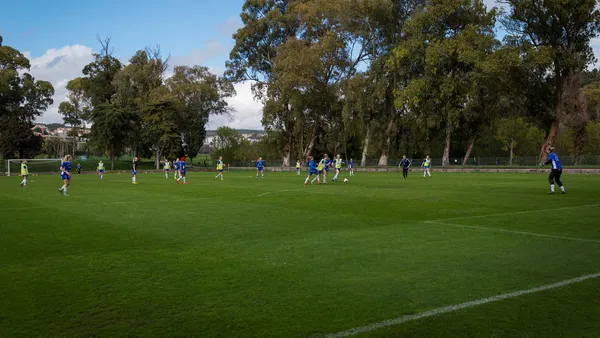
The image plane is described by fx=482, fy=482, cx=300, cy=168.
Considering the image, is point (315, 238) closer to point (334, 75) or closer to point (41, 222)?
point (41, 222)

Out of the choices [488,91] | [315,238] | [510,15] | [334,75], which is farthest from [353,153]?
[315,238]

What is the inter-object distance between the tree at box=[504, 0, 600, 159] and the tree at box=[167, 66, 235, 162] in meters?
46.9

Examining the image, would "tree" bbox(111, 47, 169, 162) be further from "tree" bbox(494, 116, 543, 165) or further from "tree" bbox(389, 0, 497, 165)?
"tree" bbox(494, 116, 543, 165)

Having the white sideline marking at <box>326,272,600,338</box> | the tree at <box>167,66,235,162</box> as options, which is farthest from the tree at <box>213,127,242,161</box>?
the white sideline marking at <box>326,272,600,338</box>

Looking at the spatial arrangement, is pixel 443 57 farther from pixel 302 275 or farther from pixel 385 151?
pixel 302 275

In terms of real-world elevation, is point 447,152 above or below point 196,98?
below

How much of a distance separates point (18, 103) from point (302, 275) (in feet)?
277

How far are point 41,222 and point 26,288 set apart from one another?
25.5 ft

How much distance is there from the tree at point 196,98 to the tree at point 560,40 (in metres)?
46.9

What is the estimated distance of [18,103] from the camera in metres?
77.5

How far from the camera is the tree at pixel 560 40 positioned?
45.5m

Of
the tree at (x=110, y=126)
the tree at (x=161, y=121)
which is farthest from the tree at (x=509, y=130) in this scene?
the tree at (x=110, y=126)

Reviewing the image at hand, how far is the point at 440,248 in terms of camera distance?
9320 millimetres

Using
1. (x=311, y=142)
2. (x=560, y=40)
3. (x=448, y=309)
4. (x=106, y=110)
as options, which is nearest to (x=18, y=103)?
(x=106, y=110)
